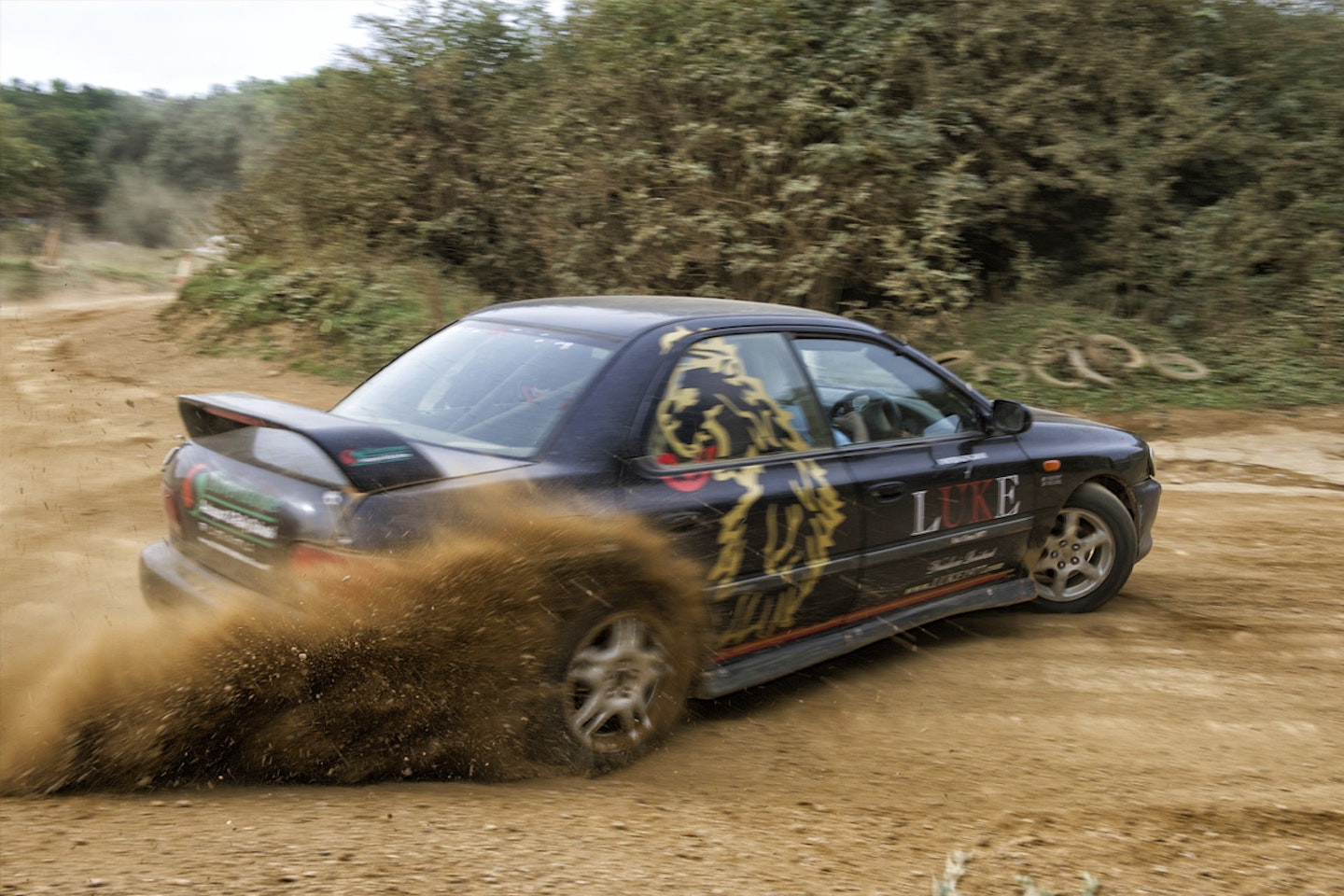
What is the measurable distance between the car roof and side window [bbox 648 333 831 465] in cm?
14

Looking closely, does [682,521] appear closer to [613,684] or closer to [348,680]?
[613,684]

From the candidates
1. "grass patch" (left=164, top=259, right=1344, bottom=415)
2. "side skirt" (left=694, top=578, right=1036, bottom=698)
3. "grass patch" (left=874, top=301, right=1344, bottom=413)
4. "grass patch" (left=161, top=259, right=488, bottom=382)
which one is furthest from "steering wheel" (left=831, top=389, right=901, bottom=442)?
"grass patch" (left=161, top=259, right=488, bottom=382)

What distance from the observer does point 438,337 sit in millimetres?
4598

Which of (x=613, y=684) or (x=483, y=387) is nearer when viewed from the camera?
→ (x=613, y=684)

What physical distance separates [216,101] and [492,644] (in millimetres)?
38229

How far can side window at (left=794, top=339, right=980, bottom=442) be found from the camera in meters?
4.54

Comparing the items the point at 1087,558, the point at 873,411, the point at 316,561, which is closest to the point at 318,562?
the point at 316,561

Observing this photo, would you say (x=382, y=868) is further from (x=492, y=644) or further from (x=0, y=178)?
(x=0, y=178)

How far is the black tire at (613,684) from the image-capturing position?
3.47 m

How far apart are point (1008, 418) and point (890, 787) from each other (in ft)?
6.68

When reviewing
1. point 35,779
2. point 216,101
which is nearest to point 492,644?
point 35,779

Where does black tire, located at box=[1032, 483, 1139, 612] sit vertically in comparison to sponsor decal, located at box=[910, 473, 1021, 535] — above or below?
below

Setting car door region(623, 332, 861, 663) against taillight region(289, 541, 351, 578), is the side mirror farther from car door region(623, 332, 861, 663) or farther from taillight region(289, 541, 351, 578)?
taillight region(289, 541, 351, 578)

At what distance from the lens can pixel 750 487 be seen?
4039 mm
